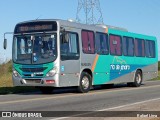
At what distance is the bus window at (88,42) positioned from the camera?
1981cm

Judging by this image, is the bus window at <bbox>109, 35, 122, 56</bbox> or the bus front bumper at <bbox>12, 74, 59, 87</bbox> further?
the bus window at <bbox>109, 35, 122, 56</bbox>

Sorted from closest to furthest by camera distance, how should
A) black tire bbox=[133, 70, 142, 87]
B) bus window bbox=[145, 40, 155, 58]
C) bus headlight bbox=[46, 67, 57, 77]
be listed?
bus headlight bbox=[46, 67, 57, 77] < black tire bbox=[133, 70, 142, 87] < bus window bbox=[145, 40, 155, 58]

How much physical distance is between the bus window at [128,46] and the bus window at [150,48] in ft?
7.13

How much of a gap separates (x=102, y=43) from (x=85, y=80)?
2.54m

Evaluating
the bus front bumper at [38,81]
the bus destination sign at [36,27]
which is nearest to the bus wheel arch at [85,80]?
the bus front bumper at [38,81]

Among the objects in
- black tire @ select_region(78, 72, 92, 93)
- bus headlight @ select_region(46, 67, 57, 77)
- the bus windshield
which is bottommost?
black tire @ select_region(78, 72, 92, 93)

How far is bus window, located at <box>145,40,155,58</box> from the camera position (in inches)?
1048

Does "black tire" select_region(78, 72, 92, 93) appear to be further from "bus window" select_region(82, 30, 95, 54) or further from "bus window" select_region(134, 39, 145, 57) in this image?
"bus window" select_region(134, 39, 145, 57)

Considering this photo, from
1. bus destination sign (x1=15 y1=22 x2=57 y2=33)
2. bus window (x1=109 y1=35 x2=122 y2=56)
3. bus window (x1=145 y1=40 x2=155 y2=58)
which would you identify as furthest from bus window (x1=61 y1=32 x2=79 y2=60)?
bus window (x1=145 y1=40 x2=155 y2=58)

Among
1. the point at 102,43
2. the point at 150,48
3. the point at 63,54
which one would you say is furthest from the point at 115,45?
the point at 63,54

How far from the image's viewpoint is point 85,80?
19.9 meters

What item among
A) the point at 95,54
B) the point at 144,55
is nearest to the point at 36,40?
the point at 95,54

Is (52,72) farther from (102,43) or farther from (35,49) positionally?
(102,43)

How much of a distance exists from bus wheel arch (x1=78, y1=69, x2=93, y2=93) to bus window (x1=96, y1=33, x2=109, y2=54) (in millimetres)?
1405
